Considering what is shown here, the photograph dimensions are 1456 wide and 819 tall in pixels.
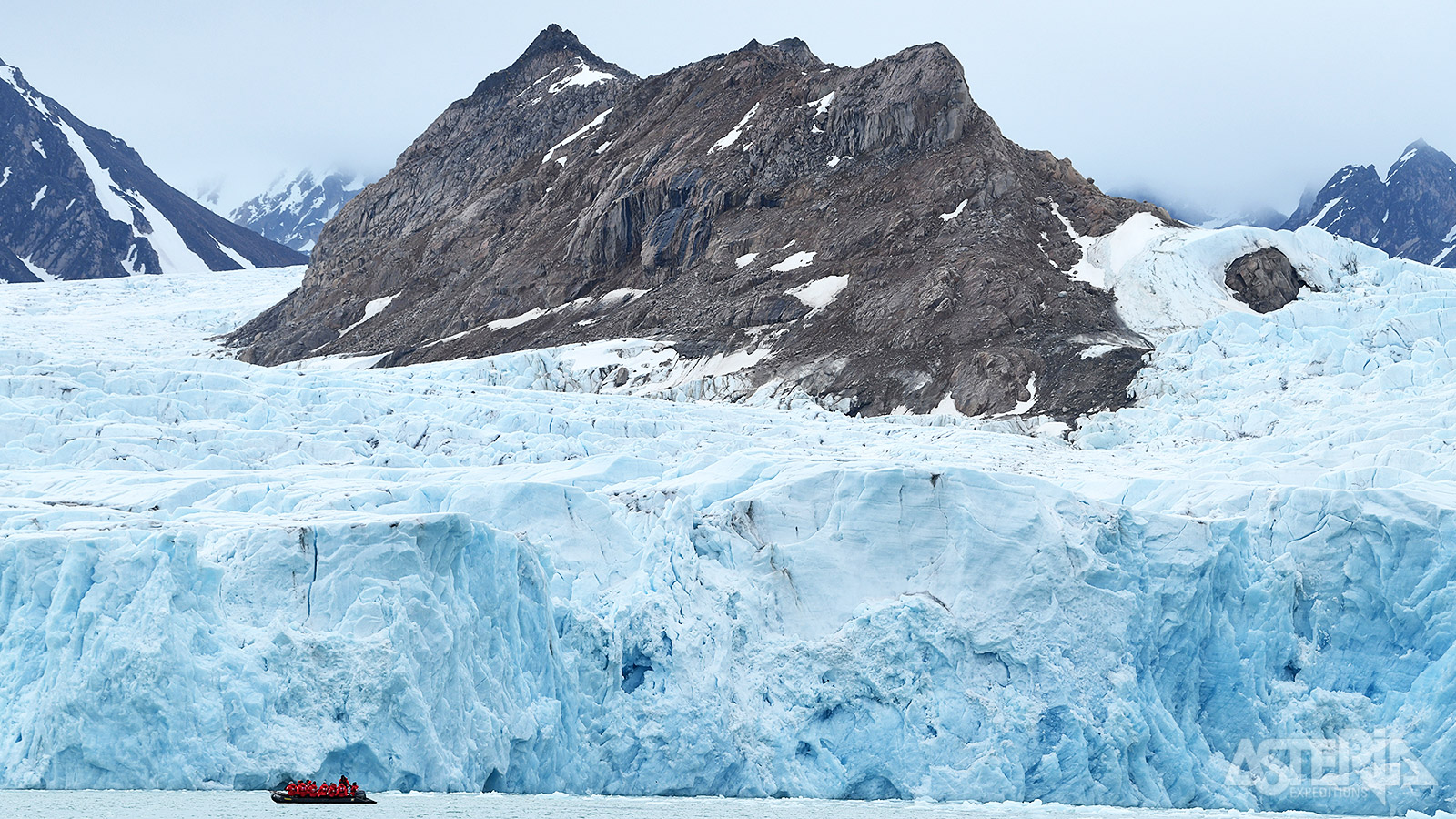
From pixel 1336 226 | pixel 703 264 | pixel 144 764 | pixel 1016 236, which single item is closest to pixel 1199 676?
pixel 144 764

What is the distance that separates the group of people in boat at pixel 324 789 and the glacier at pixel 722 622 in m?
0.46

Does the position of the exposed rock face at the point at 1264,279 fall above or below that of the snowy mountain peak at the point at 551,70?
below

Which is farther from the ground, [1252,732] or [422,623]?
[422,623]

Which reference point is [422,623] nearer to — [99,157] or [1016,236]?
[1016,236]

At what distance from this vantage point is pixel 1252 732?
2292 centimetres

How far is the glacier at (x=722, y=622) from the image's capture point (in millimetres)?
19438

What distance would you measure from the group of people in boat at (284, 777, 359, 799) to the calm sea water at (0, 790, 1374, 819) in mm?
283

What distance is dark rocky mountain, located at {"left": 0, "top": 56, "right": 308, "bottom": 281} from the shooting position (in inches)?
5344

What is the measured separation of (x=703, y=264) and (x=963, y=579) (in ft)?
150

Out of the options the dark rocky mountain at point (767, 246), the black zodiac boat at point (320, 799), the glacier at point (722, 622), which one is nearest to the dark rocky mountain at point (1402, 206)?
the dark rocky mountain at point (767, 246)

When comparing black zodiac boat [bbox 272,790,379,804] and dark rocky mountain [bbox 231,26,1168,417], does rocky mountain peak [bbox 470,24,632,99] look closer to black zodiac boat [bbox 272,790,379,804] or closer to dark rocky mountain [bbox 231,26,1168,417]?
dark rocky mountain [bbox 231,26,1168,417]

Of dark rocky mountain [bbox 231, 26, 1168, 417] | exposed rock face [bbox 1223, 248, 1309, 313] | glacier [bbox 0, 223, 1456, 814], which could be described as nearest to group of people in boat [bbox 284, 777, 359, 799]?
glacier [bbox 0, 223, 1456, 814]

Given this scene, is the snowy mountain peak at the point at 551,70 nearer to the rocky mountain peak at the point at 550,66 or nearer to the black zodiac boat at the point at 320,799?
the rocky mountain peak at the point at 550,66

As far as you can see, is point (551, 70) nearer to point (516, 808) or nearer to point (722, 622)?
point (722, 622)
